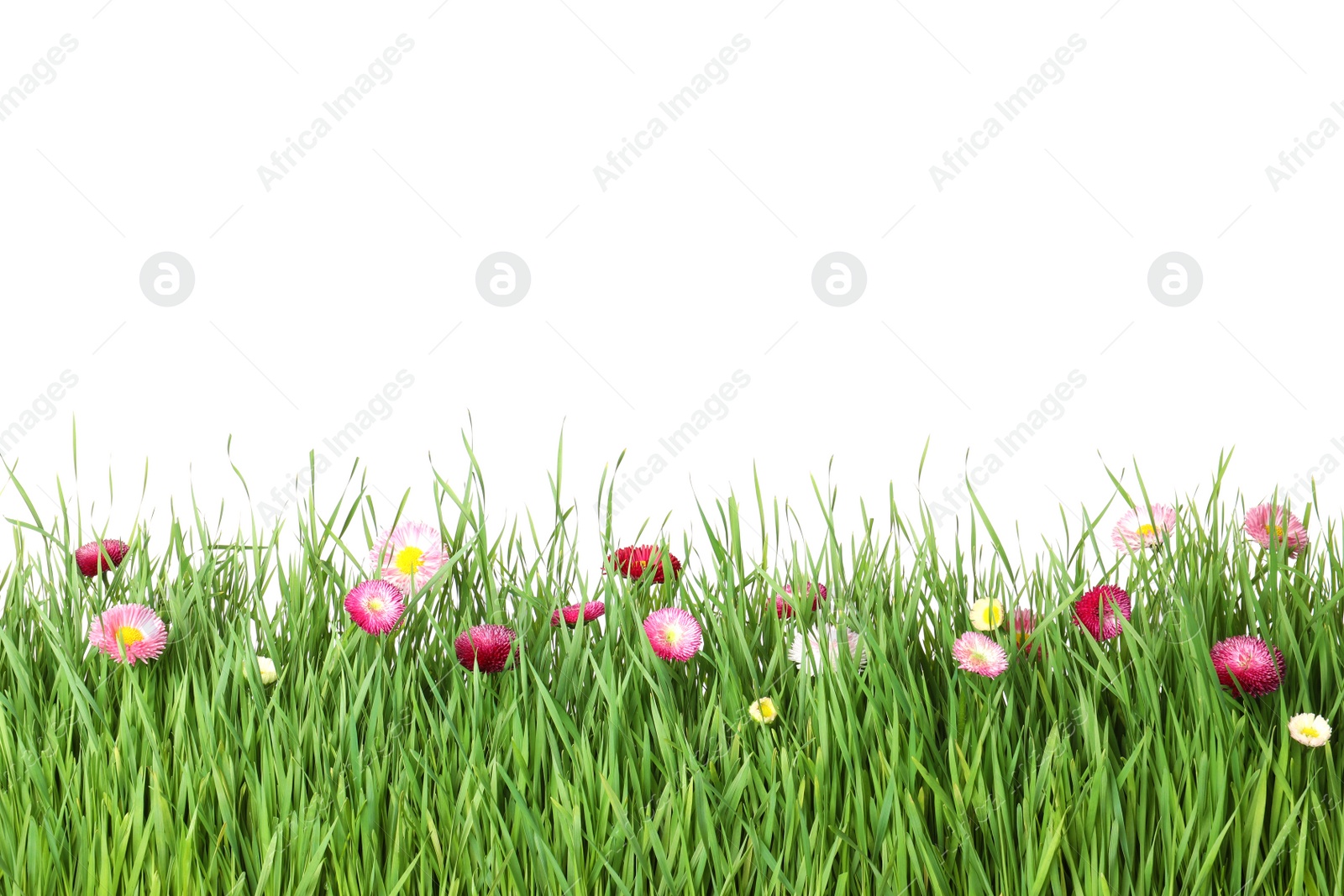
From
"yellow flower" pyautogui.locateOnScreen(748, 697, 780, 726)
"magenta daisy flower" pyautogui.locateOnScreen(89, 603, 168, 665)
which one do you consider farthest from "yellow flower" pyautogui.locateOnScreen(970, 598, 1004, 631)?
"magenta daisy flower" pyautogui.locateOnScreen(89, 603, 168, 665)

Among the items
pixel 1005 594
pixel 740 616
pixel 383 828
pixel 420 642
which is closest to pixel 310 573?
pixel 420 642

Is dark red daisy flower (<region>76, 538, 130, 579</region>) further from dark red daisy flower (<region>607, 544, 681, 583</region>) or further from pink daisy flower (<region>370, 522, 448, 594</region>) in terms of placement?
dark red daisy flower (<region>607, 544, 681, 583</region>)

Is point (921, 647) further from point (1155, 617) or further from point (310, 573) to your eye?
point (310, 573)

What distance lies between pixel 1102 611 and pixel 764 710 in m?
0.69

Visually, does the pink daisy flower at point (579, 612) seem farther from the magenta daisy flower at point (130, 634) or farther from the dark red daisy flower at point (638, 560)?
the magenta daisy flower at point (130, 634)

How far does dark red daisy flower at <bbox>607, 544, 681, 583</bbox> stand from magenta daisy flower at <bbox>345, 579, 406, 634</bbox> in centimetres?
45

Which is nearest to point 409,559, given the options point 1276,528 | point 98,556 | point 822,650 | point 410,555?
point 410,555

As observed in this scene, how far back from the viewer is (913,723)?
1.99 metres

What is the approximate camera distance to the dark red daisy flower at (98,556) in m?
2.66

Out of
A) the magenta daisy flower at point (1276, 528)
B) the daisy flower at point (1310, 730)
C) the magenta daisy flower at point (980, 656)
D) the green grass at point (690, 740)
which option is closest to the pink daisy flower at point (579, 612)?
the green grass at point (690, 740)

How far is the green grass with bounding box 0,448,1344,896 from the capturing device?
1.91 m

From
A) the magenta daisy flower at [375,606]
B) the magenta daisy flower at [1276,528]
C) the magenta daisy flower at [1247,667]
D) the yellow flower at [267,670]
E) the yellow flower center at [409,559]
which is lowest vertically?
the yellow flower at [267,670]

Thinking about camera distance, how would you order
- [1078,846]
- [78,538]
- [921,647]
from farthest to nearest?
[78,538] < [921,647] < [1078,846]

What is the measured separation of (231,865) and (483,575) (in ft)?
2.48
